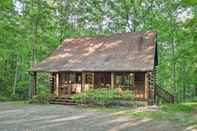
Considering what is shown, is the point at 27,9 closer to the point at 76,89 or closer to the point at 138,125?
the point at 76,89

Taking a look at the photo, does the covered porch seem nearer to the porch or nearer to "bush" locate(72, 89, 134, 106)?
the porch

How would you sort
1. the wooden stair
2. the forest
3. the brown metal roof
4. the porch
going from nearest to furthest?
1. the brown metal roof
2. the wooden stair
3. the porch
4. the forest

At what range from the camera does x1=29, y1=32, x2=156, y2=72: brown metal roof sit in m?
23.5

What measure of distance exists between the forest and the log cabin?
7.07 meters

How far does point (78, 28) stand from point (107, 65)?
18.6 m

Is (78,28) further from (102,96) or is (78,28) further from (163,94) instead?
(102,96)

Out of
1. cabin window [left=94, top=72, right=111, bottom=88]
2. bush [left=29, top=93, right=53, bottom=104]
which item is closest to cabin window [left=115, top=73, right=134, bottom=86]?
cabin window [left=94, top=72, right=111, bottom=88]

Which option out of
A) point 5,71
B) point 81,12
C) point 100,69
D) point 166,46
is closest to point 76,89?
point 100,69

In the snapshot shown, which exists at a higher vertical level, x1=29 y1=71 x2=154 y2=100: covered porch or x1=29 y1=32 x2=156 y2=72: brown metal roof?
x1=29 y1=32 x2=156 y2=72: brown metal roof

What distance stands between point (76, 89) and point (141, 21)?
678 inches

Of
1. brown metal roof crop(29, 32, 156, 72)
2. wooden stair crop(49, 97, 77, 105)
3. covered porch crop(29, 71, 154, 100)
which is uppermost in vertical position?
brown metal roof crop(29, 32, 156, 72)

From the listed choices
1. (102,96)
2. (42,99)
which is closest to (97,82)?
(102,96)

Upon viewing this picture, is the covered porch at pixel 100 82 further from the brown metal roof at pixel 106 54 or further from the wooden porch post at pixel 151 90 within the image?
the brown metal roof at pixel 106 54

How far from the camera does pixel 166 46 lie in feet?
137
